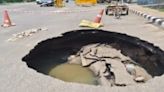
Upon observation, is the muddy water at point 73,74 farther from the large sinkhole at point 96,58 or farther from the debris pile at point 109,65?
the debris pile at point 109,65

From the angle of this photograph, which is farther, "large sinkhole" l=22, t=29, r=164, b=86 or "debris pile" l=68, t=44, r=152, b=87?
"large sinkhole" l=22, t=29, r=164, b=86

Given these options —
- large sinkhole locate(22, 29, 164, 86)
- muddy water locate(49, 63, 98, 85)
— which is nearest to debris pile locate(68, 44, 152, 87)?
large sinkhole locate(22, 29, 164, 86)

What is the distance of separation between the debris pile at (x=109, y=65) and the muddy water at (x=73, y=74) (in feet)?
0.51

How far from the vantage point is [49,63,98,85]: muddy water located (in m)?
7.74

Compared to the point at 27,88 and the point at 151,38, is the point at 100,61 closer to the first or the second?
the point at 151,38

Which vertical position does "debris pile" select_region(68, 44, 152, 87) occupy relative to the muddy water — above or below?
above

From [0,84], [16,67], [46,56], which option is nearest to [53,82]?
[0,84]

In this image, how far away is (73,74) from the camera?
27.5ft

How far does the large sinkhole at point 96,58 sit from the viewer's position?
769 cm

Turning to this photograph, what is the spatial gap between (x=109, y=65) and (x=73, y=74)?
3.26 feet

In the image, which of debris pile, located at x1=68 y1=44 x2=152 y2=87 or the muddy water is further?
the muddy water

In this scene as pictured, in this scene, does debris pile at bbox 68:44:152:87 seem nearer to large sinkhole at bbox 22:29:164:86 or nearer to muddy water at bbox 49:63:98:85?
large sinkhole at bbox 22:29:164:86

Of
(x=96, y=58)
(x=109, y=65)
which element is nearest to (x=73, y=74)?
(x=109, y=65)

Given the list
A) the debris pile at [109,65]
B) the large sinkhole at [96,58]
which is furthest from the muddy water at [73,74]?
the debris pile at [109,65]
